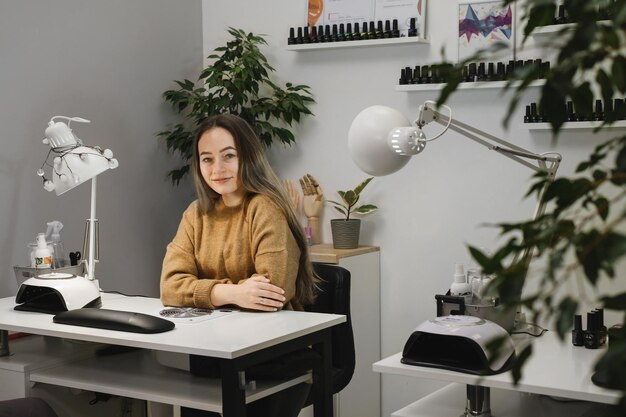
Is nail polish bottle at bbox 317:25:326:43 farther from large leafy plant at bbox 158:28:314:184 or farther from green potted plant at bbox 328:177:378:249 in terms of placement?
green potted plant at bbox 328:177:378:249

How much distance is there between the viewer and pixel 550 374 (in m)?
2.04

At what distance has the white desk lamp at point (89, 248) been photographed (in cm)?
269

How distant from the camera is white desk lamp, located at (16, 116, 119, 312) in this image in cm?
269

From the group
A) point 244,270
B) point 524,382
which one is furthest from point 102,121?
point 524,382

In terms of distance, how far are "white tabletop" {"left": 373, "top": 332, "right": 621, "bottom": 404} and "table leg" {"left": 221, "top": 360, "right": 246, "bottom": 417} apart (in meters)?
0.35

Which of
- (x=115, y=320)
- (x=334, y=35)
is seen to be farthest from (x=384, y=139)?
(x=334, y=35)

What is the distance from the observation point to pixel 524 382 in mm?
1980

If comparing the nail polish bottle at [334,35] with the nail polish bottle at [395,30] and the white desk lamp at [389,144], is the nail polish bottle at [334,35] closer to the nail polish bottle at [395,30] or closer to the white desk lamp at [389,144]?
the nail polish bottle at [395,30]

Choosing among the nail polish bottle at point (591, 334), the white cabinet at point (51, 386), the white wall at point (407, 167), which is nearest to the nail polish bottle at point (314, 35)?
the white wall at point (407, 167)

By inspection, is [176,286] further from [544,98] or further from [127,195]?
[544,98]

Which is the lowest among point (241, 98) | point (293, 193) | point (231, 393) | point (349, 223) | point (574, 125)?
point (231, 393)

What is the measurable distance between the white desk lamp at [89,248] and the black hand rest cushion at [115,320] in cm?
14

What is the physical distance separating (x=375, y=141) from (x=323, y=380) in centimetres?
78

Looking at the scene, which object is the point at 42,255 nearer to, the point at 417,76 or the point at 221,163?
the point at 221,163
